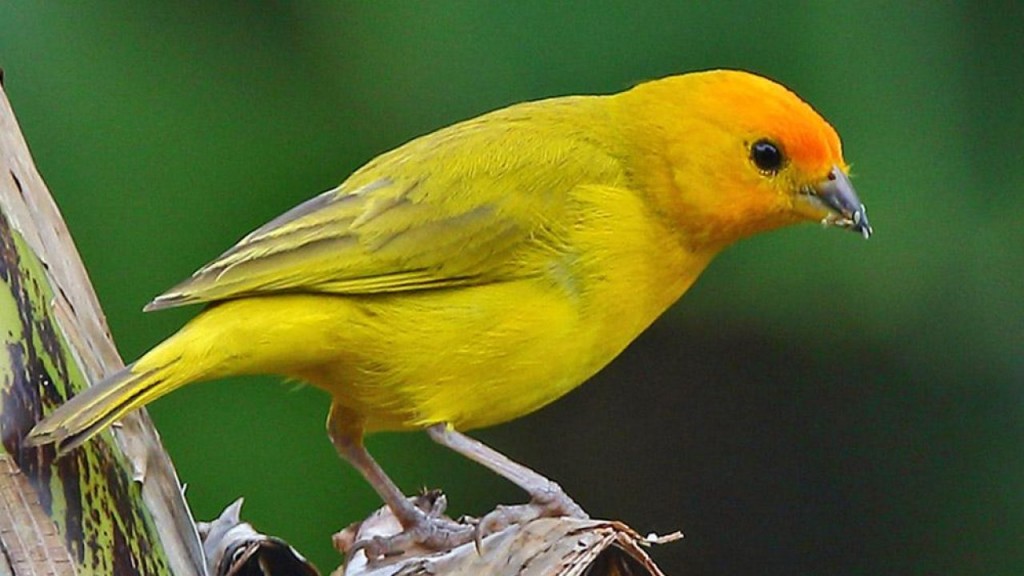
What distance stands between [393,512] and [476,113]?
3.18 ft

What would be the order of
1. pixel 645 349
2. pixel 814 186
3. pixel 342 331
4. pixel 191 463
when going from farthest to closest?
pixel 645 349, pixel 191 463, pixel 814 186, pixel 342 331

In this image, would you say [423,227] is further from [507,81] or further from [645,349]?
[645,349]

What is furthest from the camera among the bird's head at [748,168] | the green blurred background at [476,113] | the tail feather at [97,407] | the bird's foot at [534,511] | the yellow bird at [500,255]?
the green blurred background at [476,113]

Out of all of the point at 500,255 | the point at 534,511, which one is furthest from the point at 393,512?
the point at 500,255

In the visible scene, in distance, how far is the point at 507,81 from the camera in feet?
12.0

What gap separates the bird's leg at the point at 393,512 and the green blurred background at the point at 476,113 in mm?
452

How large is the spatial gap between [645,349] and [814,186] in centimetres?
109

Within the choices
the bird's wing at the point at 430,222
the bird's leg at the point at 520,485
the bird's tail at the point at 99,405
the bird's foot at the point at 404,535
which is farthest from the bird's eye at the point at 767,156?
the bird's tail at the point at 99,405

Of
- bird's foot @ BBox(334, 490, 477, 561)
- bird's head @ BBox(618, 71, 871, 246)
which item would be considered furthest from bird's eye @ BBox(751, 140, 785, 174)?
bird's foot @ BBox(334, 490, 477, 561)

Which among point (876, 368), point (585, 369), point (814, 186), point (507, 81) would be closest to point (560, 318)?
point (585, 369)

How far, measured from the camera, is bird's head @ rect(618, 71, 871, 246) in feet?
10.5

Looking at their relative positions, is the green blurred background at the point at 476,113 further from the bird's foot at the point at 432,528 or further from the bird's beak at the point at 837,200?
the bird's foot at the point at 432,528

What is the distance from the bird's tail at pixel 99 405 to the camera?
2137 millimetres

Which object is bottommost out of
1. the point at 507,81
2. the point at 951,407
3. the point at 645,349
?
the point at 951,407
